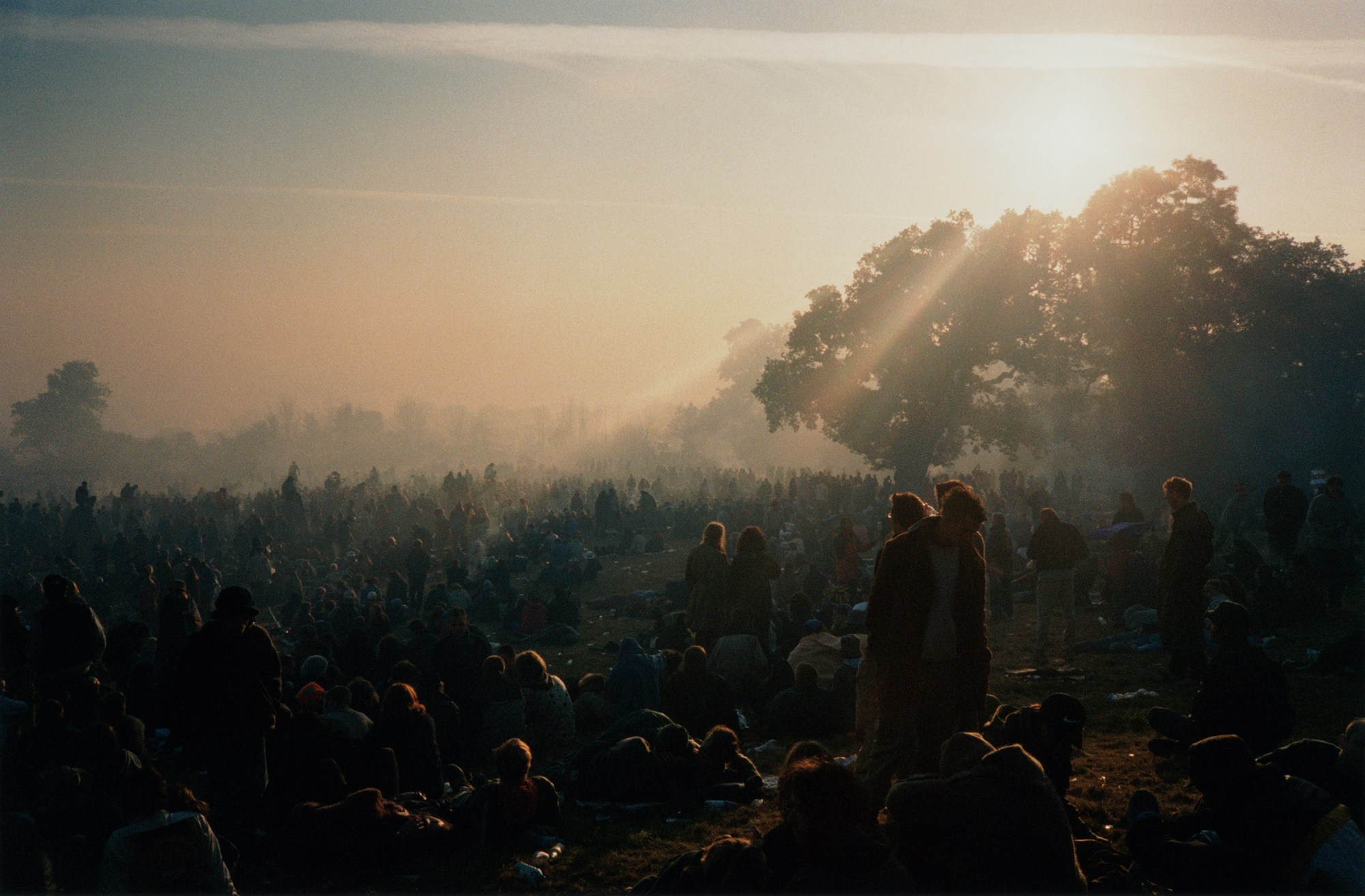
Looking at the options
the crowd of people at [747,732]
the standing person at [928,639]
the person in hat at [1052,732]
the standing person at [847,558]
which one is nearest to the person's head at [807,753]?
the crowd of people at [747,732]

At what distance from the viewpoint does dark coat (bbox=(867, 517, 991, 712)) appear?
4.94 m

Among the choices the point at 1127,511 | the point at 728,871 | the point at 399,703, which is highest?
the point at 1127,511

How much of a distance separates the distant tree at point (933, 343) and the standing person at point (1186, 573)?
2314 cm

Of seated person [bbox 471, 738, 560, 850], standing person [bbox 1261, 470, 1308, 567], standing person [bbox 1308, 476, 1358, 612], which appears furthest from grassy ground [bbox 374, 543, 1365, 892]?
standing person [bbox 1261, 470, 1308, 567]

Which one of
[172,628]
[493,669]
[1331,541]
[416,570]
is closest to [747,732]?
[493,669]

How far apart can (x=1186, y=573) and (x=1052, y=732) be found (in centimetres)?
453

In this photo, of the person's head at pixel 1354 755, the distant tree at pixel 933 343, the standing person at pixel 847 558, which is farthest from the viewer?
the distant tree at pixel 933 343

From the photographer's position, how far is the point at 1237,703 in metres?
5.21

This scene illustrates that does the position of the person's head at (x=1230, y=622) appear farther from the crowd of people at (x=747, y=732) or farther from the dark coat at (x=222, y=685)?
the dark coat at (x=222, y=685)

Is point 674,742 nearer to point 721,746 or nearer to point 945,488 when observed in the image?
point 721,746

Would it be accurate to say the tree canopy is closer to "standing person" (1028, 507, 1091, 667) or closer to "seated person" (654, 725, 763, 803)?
"standing person" (1028, 507, 1091, 667)

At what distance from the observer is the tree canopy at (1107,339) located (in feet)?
90.3

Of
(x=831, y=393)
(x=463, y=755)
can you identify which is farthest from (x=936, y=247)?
(x=463, y=755)

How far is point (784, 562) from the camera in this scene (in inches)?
725
